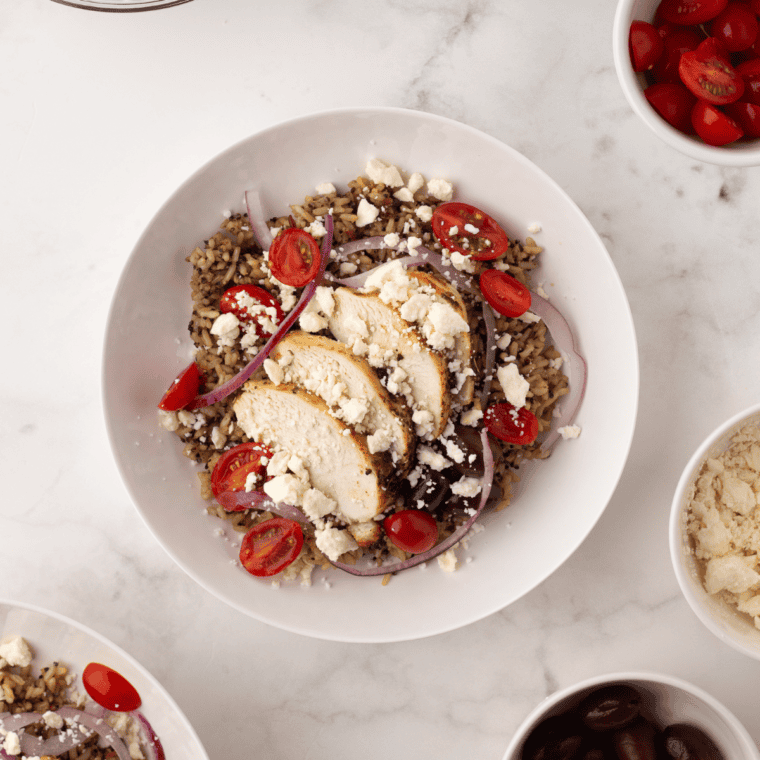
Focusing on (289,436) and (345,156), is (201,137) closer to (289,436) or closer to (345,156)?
(345,156)

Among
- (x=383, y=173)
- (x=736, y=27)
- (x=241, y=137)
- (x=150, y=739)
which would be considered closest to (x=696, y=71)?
(x=736, y=27)

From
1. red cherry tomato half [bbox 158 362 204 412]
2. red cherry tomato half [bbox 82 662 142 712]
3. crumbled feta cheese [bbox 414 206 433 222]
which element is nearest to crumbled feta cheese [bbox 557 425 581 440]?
crumbled feta cheese [bbox 414 206 433 222]

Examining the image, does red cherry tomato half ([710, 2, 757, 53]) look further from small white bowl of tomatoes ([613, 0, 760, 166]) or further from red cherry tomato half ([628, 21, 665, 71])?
red cherry tomato half ([628, 21, 665, 71])

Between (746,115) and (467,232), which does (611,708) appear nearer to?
(467,232)

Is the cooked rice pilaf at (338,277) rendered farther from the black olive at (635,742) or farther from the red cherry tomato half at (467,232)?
the black olive at (635,742)

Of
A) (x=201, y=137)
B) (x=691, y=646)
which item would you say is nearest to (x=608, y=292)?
(x=691, y=646)

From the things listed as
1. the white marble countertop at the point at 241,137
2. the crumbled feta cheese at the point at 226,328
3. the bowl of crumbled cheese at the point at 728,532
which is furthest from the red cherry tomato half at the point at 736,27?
the crumbled feta cheese at the point at 226,328
